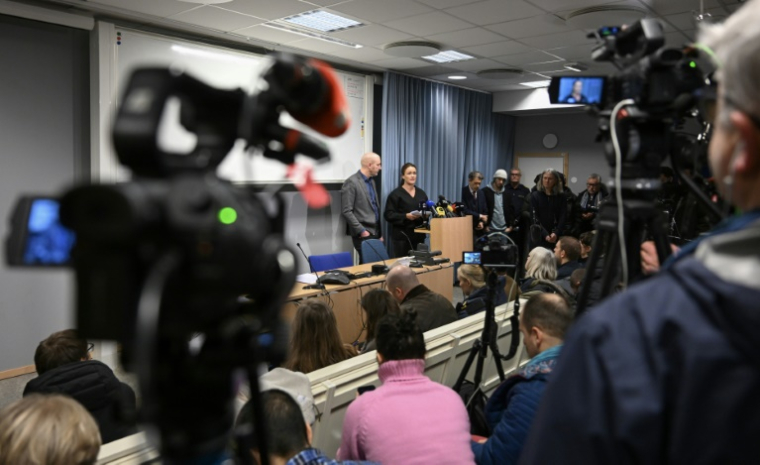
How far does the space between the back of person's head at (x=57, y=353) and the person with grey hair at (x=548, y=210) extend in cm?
501

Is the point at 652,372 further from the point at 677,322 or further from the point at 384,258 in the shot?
the point at 384,258

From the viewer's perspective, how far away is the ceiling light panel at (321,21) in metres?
4.24

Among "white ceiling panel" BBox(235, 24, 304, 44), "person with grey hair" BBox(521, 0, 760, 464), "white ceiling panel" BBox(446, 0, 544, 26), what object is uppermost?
"white ceiling panel" BBox(235, 24, 304, 44)

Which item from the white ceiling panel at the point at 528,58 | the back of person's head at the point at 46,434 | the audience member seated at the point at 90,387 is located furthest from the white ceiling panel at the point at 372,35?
the back of person's head at the point at 46,434

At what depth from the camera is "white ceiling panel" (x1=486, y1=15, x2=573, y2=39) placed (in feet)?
14.3

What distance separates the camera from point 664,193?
18.2 feet

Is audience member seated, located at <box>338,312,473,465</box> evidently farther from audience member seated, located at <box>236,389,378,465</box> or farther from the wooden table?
the wooden table

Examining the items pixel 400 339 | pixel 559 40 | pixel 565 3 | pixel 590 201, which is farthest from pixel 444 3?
pixel 590 201

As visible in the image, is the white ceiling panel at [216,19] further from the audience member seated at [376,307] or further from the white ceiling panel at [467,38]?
the audience member seated at [376,307]

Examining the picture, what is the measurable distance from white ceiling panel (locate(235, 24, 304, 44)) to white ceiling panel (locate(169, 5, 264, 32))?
0.11 m

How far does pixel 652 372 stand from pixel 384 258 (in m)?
4.43

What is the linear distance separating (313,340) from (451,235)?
3.80m

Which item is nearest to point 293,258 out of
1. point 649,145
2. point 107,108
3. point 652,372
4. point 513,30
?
point 652,372

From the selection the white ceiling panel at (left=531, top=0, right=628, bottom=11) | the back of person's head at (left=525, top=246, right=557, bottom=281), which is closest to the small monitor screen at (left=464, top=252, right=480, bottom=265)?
the back of person's head at (left=525, top=246, right=557, bottom=281)
